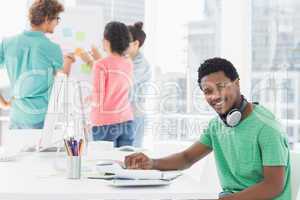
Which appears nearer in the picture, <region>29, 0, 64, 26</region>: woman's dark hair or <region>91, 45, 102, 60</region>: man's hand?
<region>29, 0, 64, 26</region>: woman's dark hair

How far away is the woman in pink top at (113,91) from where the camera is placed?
337cm

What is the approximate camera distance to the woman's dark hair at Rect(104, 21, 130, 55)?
3422 mm

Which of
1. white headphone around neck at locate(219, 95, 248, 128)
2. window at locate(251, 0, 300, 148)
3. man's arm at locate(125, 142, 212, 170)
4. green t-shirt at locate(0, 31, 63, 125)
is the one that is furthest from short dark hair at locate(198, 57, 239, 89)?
window at locate(251, 0, 300, 148)

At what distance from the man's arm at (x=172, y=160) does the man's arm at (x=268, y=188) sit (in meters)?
0.35

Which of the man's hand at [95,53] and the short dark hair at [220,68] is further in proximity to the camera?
the man's hand at [95,53]

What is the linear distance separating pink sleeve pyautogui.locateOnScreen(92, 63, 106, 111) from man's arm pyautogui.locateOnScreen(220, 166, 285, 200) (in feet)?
6.03

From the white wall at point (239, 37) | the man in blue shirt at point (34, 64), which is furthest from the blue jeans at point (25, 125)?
the white wall at point (239, 37)

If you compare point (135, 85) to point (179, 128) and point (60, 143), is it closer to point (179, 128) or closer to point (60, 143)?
point (179, 128)

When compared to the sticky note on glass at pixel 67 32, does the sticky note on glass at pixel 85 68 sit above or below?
below

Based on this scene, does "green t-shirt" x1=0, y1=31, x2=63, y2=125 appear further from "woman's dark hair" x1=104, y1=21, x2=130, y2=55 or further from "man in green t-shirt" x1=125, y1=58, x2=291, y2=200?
"man in green t-shirt" x1=125, y1=58, x2=291, y2=200

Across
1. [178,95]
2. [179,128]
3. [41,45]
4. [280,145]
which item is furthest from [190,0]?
[280,145]

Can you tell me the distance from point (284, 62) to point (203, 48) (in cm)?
77

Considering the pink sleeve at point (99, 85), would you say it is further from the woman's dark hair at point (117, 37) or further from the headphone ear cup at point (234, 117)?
the headphone ear cup at point (234, 117)

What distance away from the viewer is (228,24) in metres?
4.41
